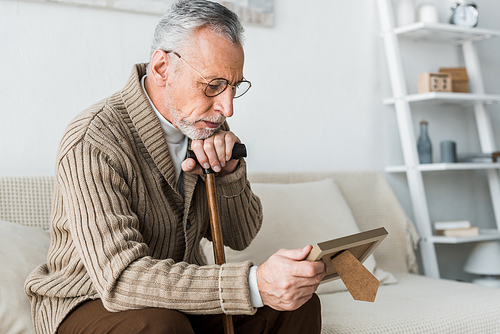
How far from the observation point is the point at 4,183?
1.54 m

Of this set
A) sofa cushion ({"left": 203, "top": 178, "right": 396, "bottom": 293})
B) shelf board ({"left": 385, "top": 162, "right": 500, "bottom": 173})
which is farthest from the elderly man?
shelf board ({"left": 385, "top": 162, "right": 500, "bottom": 173})

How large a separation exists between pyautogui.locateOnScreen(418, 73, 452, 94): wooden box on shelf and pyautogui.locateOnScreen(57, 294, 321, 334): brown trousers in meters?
1.71

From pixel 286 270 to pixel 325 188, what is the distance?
120 centimetres

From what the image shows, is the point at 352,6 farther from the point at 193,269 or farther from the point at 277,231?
the point at 193,269

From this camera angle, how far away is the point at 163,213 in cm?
119

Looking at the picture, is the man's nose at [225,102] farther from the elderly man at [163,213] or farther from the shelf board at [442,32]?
the shelf board at [442,32]

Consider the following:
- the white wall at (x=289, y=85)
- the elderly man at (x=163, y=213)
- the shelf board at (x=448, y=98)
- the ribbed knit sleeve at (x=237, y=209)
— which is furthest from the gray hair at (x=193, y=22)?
the shelf board at (x=448, y=98)

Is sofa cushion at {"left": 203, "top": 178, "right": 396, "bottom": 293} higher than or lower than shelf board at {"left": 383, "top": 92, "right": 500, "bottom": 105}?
lower

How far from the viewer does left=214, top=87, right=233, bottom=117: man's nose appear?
1.17 metres

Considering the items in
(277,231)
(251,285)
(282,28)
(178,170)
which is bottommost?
(277,231)

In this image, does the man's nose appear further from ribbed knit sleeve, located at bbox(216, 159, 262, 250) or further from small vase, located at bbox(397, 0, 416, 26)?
small vase, located at bbox(397, 0, 416, 26)

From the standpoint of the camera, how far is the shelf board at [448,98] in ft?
7.96

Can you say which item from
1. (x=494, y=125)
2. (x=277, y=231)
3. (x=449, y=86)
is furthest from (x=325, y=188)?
(x=494, y=125)

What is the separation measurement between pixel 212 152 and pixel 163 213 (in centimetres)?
20
